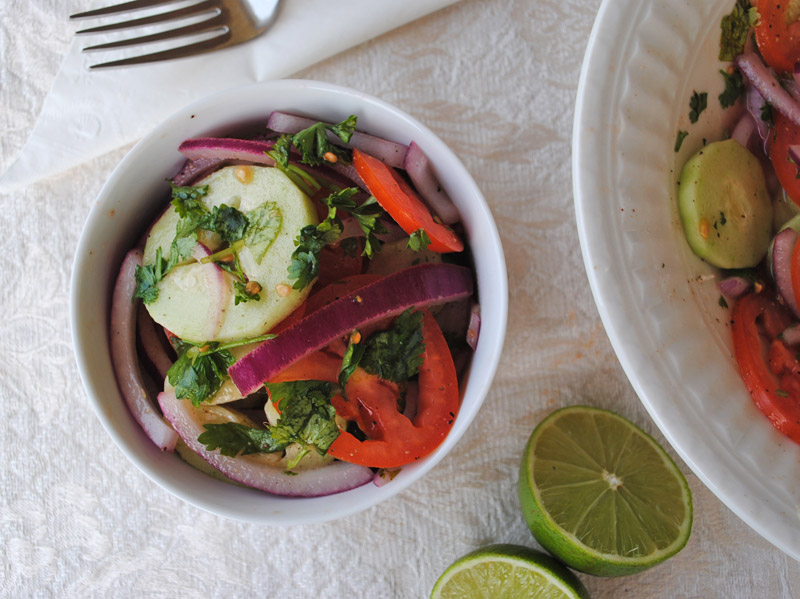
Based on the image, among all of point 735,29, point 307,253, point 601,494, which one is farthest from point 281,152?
point 601,494

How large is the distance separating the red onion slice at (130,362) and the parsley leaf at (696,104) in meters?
0.75

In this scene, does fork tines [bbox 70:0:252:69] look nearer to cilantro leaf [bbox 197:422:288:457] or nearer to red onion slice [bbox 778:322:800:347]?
cilantro leaf [bbox 197:422:288:457]

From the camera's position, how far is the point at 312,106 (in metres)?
0.91

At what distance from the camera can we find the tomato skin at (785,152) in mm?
846

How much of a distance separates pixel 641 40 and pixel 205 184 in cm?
58

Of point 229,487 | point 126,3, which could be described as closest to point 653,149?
point 229,487

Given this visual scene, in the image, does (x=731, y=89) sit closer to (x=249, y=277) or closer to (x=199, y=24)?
(x=249, y=277)

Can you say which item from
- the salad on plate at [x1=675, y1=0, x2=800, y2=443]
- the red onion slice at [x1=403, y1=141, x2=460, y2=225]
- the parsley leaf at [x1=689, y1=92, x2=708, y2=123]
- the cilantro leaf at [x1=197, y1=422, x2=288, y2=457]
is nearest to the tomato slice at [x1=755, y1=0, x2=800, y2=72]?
the salad on plate at [x1=675, y1=0, x2=800, y2=443]

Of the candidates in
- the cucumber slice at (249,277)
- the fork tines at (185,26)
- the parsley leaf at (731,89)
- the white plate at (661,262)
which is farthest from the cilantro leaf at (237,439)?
the parsley leaf at (731,89)

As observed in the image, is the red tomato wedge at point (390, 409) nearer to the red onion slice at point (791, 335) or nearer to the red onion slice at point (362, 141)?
the red onion slice at point (362, 141)

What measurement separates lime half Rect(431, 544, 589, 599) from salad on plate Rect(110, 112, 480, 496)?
0.25 metres

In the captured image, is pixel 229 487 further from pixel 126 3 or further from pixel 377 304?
pixel 126 3

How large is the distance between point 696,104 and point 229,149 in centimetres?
60

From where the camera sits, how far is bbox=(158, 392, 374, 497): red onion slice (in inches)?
34.5
